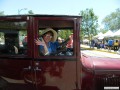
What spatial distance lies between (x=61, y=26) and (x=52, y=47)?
34 centimetres

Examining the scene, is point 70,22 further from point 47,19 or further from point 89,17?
point 89,17

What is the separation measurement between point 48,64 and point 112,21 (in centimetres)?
11751

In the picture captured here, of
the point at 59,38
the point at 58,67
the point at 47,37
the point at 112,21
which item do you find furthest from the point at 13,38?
the point at 112,21

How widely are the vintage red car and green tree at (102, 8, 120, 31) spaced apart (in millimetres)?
107678

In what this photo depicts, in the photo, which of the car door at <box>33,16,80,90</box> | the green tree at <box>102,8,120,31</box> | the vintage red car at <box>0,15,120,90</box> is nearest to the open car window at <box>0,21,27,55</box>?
the vintage red car at <box>0,15,120,90</box>

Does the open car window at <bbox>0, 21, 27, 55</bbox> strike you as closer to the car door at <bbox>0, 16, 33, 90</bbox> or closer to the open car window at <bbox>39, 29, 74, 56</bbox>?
the car door at <bbox>0, 16, 33, 90</bbox>

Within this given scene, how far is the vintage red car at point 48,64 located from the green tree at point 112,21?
10768cm

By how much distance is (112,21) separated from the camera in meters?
120

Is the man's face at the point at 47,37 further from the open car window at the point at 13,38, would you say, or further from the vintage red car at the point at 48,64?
the open car window at the point at 13,38

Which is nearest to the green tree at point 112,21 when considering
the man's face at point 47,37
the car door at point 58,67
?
the man's face at point 47,37

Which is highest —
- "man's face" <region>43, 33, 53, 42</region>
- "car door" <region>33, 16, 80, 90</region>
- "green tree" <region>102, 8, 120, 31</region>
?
"green tree" <region>102, 8, 120, 31</region>

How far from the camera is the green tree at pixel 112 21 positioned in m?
114

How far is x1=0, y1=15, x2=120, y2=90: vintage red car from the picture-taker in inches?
179

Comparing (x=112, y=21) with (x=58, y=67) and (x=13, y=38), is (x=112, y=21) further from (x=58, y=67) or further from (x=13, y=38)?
(x=58, y=67)
